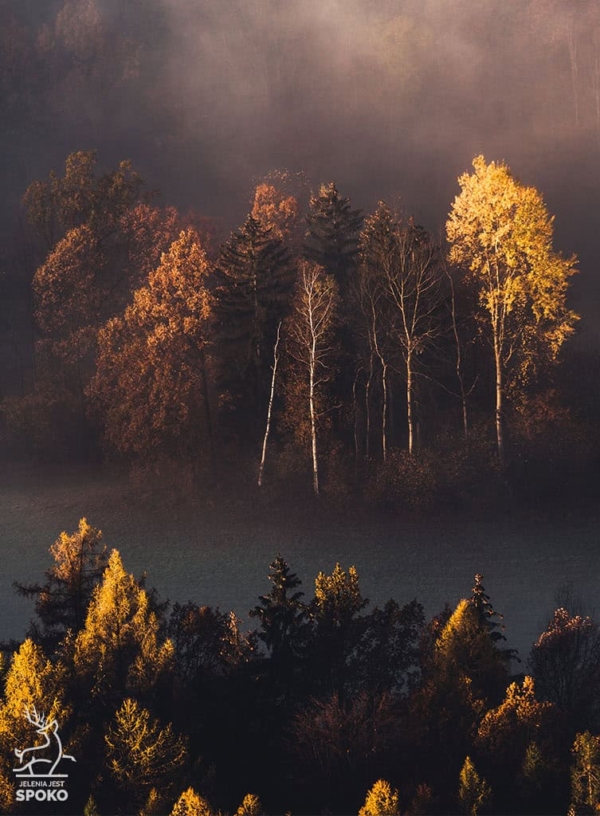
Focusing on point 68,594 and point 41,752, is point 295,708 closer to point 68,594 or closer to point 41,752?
point 41,752

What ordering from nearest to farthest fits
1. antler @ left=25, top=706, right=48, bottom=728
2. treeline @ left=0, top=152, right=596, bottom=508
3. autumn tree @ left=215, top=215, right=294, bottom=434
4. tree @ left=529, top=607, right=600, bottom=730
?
antler @ left=25, top=706, right=48, bottom=728, tree @ left=529, top=607, right=600, bottom=730, treeline @ left=0, top=152, right=596, bottom=508, autumn tree @ left=215, top=215, right=294, bottom=434

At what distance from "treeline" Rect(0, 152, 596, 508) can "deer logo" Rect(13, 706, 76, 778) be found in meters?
17.8

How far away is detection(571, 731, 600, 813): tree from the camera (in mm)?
12016

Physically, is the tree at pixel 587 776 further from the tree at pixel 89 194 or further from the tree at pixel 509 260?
the tree at pixel 89 194

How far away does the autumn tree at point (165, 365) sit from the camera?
104 ft

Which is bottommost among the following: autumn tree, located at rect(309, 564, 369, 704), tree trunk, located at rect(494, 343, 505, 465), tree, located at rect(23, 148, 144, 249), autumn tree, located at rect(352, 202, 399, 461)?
autumn tree, located at rect(309, 564, 369, 704)

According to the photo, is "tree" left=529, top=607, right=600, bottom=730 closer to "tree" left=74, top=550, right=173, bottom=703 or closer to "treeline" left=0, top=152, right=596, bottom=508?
"tree" left=74, top=550, right=173, bottom=703

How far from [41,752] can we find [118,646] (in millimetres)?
2251

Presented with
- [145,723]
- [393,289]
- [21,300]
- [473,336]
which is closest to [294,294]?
[393,289]

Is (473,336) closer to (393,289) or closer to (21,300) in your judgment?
(393,289)

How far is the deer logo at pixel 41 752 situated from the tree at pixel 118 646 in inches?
50.7

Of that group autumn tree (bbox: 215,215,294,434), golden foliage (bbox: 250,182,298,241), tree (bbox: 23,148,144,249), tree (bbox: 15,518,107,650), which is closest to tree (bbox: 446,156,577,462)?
autumn tree (bbox: 215,215,294,434)

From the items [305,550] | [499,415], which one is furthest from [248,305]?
[305,550]

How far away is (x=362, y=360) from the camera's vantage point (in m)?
32.6
